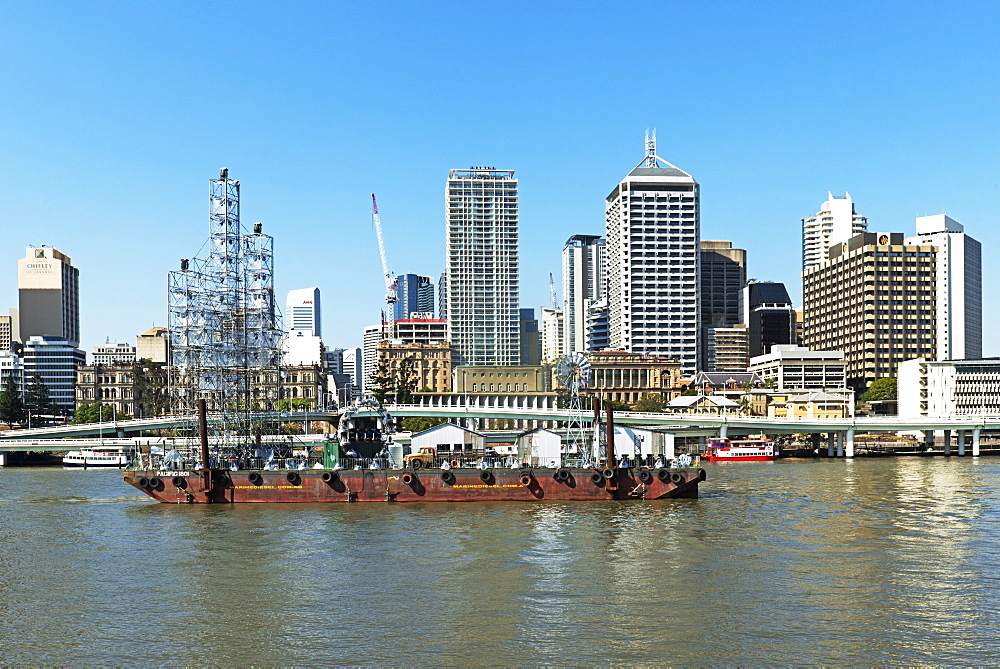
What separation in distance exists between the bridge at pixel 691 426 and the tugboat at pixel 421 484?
6937 centimetres

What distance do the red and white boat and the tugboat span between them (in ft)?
280

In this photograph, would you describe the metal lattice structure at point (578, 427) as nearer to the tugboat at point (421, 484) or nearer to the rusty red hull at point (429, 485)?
the tugboat at point (421, 484)

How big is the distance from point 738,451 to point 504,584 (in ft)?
423

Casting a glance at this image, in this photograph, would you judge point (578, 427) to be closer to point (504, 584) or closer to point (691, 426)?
point (504, 584)

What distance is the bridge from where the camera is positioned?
170250 millimetres

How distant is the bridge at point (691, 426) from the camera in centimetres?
17025

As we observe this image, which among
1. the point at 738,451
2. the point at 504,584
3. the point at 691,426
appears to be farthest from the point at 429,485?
the point at 691,426

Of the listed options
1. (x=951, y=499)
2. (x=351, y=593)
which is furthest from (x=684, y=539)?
(x=951, y=499)

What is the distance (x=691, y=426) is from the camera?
18225 cm

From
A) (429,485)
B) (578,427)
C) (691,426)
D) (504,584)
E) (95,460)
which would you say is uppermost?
(578,427)

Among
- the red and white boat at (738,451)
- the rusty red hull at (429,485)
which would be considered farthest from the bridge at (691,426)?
the rusty red hull at (429,485)

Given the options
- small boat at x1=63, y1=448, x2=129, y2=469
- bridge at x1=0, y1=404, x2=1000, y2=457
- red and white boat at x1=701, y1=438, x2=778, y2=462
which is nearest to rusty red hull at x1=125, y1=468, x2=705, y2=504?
bridge at x1=0, y1=404, x2=1000, y2=457

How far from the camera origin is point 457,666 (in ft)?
120

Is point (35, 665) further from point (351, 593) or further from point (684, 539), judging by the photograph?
point (684, 539)
